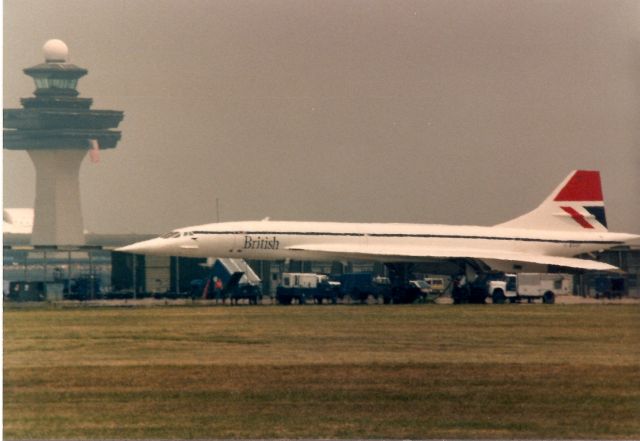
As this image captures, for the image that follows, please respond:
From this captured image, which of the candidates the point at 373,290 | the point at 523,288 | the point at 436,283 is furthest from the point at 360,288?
the point at 436,283

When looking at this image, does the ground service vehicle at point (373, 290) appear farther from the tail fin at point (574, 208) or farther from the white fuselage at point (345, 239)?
the tail fin at point (574, 208)

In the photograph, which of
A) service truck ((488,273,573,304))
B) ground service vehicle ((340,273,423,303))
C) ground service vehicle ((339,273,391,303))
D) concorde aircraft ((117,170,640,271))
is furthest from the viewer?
service truck ((488,273,573,304))

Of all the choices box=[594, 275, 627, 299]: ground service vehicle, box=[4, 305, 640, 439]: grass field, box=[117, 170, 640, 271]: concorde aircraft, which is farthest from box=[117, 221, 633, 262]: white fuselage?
box=[4, 305, 640, 439]: grass field

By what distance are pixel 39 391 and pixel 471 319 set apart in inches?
1052

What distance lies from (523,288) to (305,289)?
1246cm

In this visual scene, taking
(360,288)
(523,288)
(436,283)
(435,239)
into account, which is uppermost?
(435,239)

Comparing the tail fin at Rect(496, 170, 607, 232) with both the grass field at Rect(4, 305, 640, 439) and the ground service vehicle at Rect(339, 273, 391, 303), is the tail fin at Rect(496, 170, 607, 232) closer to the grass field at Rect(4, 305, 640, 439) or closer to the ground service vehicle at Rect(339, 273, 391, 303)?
the ground service vehicle at Rect(339, 273, 391, 303)

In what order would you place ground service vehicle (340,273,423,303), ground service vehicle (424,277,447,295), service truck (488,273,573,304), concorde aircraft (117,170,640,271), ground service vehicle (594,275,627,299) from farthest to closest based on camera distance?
ground service vehicle (424,277,447,295), ground service vehicle (594,275,627,299), service truck (488,273,573,304), concorde aircraft (117,170,640,271), ground service vehicle (340,273,423,303)

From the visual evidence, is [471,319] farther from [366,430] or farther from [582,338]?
[366,430]

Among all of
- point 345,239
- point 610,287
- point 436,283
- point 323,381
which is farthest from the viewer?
point 436,283

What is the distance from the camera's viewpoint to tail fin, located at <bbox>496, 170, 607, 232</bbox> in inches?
3140

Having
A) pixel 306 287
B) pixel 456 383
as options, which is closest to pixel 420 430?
pixel 456 383

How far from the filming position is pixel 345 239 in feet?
245

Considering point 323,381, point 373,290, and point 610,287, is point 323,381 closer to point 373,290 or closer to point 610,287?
point 373,290
